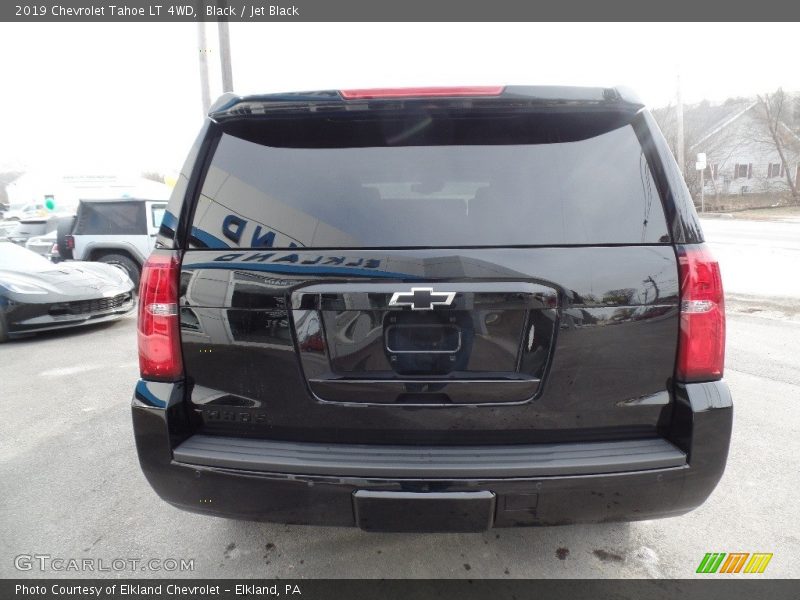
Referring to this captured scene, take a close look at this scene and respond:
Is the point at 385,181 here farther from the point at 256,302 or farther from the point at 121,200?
the point at 121,200

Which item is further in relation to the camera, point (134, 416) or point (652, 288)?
point (134, 416)

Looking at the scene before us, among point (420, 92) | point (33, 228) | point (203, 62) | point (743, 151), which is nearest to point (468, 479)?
point (420, 92)

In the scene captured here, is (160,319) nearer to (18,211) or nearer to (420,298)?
(420,298)

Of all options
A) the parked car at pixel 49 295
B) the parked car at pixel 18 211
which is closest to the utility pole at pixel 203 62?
the parked car at pixel 49 295

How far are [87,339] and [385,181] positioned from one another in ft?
21.2

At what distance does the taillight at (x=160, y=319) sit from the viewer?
1.70 metres

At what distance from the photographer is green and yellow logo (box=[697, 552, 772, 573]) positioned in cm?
212

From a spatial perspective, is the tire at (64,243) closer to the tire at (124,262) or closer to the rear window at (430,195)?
the tire at (124,262)

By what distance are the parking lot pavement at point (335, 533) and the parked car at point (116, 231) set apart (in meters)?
7.09

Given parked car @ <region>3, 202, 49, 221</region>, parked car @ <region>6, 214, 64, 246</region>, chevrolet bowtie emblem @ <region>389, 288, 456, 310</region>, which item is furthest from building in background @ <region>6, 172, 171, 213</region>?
chevrolet bowtie emblem @ <region>389, 288, 456, 310</region>

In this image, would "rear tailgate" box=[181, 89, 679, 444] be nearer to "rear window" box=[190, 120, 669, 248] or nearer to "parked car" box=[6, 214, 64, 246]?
"rear window" box=[190, 120, 669, 248]

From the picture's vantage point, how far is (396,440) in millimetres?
1726

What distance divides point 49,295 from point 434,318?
22.1ft

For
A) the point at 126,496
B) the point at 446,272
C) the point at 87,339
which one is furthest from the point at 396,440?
the point at 87,339
